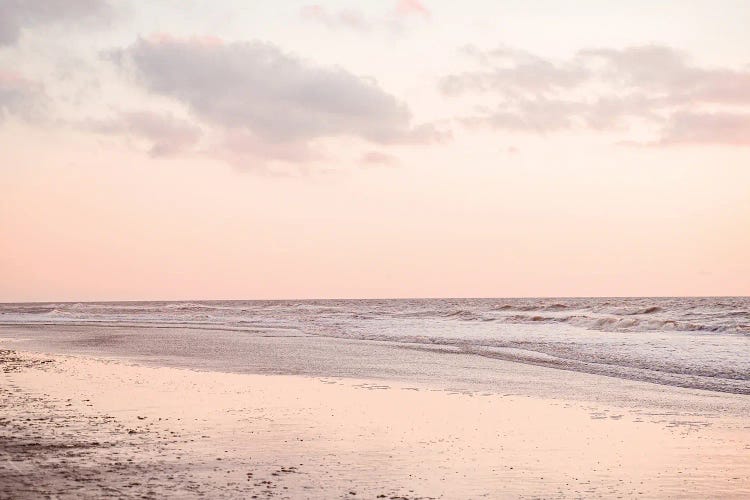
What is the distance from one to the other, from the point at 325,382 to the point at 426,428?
6116 millimetres

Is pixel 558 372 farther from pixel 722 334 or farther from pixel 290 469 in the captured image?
pixel 722 334

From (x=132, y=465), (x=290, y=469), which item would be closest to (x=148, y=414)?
(x=132, y=465)

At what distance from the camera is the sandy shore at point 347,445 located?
24.9ft

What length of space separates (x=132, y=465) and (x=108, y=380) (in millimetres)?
9240

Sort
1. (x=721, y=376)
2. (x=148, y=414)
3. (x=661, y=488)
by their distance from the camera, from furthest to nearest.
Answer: (x=721, y=376) → (x=148, y=414) → (x=661, y=488)

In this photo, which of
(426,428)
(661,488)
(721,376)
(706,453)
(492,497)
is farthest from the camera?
(721,376)

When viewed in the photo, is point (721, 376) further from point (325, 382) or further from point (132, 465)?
point (132, 465)

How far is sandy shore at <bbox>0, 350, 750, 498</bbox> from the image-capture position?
24.9 ft

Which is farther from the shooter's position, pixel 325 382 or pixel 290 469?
pixel 325 382

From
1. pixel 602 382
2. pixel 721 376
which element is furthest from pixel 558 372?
pixel 721 376

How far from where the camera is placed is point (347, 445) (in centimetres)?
974

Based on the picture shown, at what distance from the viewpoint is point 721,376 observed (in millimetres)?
18891

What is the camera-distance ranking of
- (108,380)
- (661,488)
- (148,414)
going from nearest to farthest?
(661,488) < (148,414) < (108,380)

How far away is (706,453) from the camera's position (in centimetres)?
955
